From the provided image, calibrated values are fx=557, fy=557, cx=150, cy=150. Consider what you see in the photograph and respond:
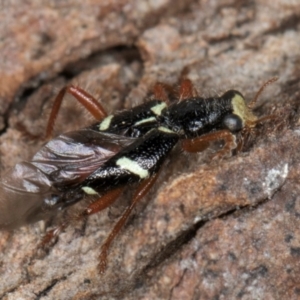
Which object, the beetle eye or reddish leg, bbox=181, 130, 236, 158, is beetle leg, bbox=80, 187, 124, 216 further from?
the beetle eye

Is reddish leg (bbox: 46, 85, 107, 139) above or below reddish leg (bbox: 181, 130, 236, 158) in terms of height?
above

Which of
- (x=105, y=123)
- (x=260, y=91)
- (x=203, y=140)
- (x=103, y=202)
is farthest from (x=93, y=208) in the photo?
(x=260, y=91)

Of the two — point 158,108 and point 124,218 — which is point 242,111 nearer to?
point 158,108

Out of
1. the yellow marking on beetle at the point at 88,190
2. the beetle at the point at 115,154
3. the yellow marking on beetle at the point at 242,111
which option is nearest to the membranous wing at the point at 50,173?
the beetle at the point at 115,154

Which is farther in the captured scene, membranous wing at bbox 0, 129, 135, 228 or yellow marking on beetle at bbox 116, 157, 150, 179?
yellow marking on beetle at bbox 116, 157, 150, 179

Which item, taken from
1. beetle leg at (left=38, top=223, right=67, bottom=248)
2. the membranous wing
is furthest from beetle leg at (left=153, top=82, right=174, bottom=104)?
beetle leg at (left=38, top=223, right=67, bottom=248)

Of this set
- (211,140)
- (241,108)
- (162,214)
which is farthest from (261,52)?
(162,214)

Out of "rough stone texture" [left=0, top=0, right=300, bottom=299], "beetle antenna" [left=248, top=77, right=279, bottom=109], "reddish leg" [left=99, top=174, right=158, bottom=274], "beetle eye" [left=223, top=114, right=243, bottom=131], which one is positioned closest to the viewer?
"rough stone texture" [left=0, top=0, right=300, bottom=299]
